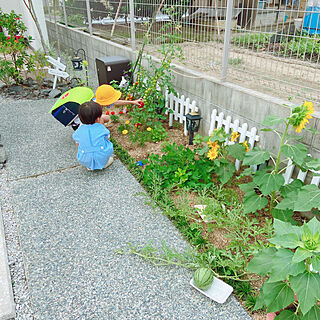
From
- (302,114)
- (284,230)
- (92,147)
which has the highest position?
(302,114)

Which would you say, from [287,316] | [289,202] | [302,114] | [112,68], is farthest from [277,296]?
[112,68]

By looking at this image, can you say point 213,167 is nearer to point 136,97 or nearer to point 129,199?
point 129,199

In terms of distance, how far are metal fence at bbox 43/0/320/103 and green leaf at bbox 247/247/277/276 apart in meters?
1.85

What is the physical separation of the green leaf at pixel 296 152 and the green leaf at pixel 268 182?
226 millimetres

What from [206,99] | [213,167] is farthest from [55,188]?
[206,99]

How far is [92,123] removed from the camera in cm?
374

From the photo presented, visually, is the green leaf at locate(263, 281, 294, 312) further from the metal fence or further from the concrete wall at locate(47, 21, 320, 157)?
the metal fence

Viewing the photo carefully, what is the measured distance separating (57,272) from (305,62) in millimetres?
3035

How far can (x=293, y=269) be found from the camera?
1.63 meters

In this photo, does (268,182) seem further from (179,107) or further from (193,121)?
(179,107)

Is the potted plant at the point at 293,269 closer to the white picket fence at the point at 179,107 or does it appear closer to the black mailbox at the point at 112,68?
the white picket fence at the point at 179,107


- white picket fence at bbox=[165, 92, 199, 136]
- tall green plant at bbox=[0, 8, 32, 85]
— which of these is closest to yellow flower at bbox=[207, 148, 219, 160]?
white picket fence at bbox=[165, 92, 199, 136]

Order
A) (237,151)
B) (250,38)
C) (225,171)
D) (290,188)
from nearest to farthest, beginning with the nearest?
(290,188), (237,151), (225,171), (250,38)

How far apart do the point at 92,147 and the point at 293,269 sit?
2.60 meters
